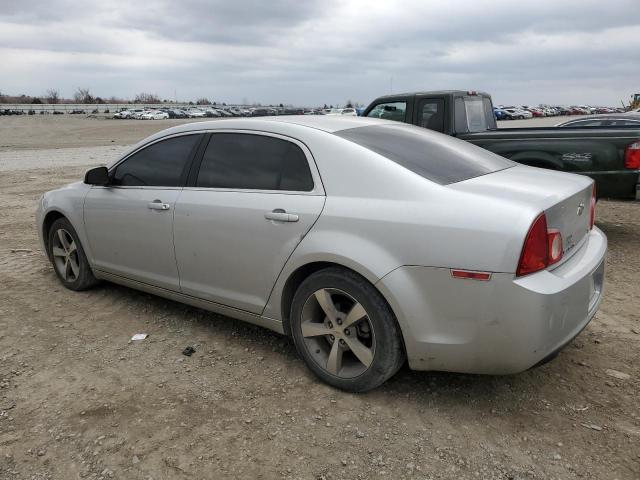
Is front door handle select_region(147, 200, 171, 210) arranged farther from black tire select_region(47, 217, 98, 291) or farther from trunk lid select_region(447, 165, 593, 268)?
trunk lid select_region(447, 165, 593, 268)

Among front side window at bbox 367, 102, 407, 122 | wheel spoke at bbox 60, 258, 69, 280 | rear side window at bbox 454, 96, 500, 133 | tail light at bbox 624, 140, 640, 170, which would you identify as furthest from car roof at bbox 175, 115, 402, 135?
front side window at bbox 367, 102, 407, 122

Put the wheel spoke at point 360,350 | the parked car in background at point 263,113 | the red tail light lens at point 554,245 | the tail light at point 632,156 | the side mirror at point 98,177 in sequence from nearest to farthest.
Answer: the red tail light lens at point 554,245
the wheel spoke at point 360,350
the side mirror at point 98,177
the parked car in background at point 263,113
the tail light at point 632,156

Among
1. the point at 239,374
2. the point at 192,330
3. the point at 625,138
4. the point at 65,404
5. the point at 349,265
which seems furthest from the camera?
the point at 625,138

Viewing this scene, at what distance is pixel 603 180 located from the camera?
634 cm

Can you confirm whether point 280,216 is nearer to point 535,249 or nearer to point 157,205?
point 157,205

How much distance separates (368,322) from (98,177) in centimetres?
262

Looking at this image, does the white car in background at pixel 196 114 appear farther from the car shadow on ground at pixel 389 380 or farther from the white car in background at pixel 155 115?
the car shadow on ground at pixel 389 380

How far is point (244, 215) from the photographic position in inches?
136

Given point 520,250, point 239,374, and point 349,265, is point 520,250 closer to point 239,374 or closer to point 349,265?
point 349,265

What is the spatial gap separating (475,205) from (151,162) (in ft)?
8.53

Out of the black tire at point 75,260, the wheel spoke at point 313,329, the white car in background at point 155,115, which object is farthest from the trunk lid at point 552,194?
the white car in background at point 155,115

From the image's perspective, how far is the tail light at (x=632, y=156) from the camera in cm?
615

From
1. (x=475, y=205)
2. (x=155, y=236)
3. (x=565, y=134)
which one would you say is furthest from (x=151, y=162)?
(x=565, y=134)

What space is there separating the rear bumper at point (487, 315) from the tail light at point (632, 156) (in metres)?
3.92
